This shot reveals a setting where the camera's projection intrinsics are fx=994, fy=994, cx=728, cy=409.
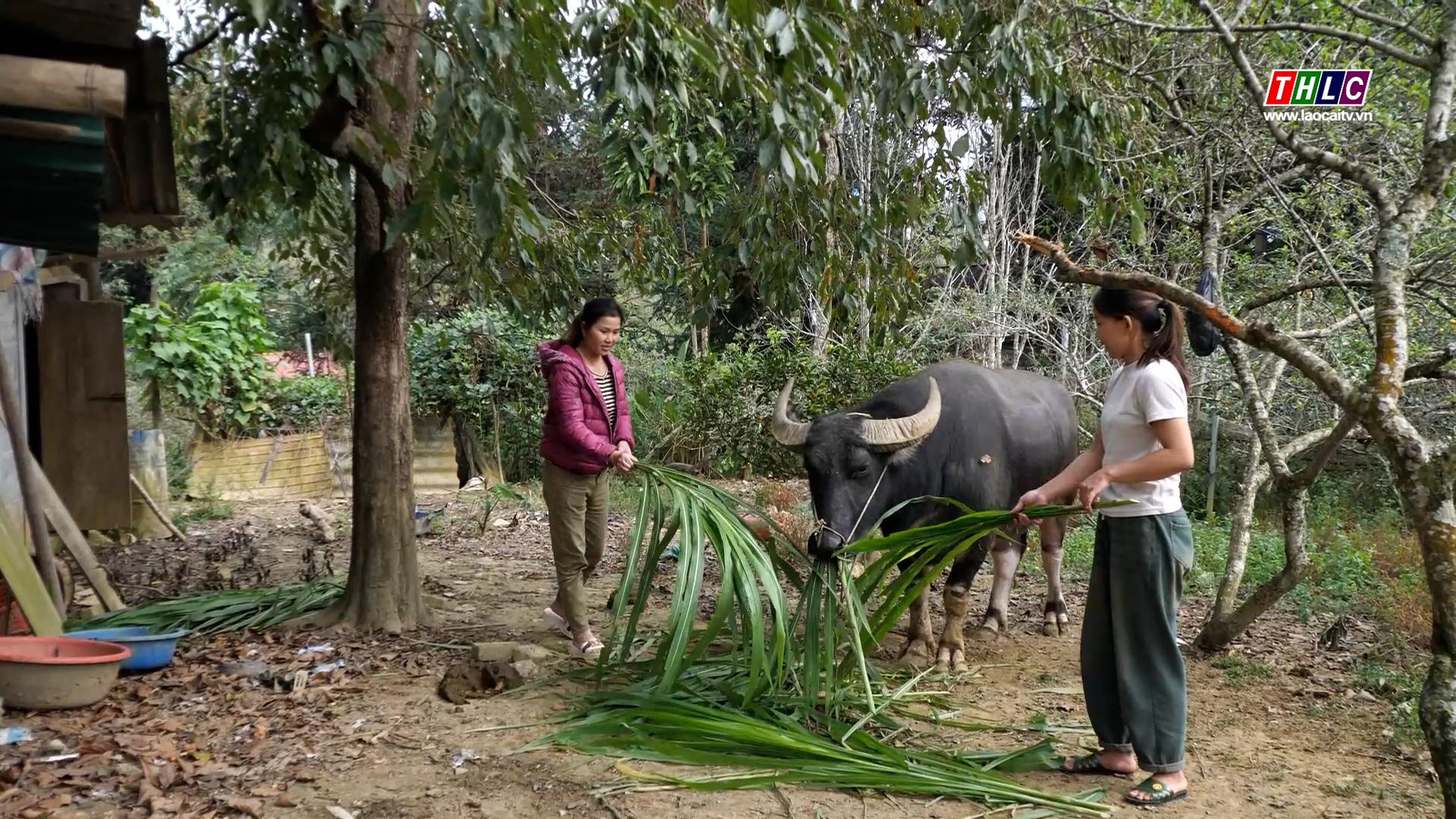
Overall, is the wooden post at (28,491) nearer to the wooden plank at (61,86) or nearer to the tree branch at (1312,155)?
the wooden plank at (61,86)

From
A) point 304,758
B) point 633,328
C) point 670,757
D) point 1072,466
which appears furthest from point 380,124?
point 633,328

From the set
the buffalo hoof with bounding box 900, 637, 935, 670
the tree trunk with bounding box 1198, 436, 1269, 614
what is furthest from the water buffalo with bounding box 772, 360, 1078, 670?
the tree trunk with bounding box 1198, 436, 1269, 614

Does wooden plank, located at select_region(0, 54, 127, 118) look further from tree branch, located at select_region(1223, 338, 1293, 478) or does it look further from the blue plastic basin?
tree branch, located at select_region(1223, 338, 1293, 478)

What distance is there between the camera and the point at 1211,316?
2924mm

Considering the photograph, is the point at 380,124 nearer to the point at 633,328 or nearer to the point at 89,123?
the point at 89,123

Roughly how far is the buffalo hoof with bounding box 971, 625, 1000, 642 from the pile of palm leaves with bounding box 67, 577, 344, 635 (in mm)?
3457

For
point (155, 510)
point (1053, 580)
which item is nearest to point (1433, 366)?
point (1053, 580)

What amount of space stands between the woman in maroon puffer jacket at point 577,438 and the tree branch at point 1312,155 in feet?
8.88

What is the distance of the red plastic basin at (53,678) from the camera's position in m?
3.76

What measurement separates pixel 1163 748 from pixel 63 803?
136 inches

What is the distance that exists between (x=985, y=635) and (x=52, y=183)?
4646 mm

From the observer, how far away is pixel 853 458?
4527 millimetres

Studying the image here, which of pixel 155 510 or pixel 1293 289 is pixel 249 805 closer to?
pixel 1293 289

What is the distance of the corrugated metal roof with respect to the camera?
2846 mm
